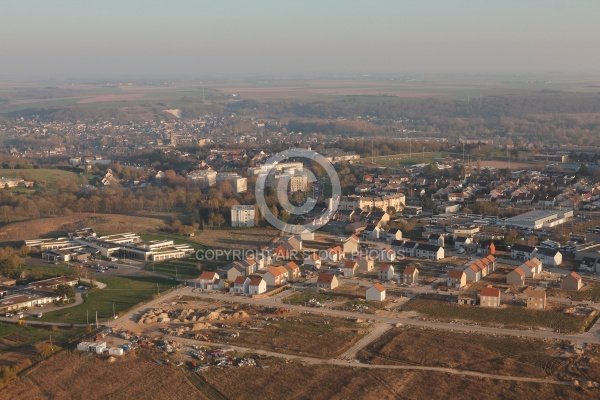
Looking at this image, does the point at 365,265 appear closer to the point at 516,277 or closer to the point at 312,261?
the point at 312,261

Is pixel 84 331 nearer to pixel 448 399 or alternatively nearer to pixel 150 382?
pixel 150 382

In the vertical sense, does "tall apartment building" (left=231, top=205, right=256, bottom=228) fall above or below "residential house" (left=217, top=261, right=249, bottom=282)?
below

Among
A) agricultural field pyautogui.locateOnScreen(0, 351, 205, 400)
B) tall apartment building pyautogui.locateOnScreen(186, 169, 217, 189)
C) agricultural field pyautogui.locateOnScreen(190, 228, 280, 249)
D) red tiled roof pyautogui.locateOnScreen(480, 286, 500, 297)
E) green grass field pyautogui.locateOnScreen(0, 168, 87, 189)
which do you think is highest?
red tiled roof pyautogui.locateOnScreen(480, 286, 500, 297)

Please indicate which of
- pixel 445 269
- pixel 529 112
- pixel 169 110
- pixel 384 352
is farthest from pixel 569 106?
pixel 384 352

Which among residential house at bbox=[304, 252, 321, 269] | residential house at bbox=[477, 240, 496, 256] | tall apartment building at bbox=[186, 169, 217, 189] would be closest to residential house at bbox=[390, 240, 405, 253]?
residential house at bbox=[477, 240, 496, 256]

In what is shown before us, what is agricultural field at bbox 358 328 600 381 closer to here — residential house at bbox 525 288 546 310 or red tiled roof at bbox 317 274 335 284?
residential house at bbox 525 288 546 310

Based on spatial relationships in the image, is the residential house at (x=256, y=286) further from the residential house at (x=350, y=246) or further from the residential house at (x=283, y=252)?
the residential house at (x=350, y=246)

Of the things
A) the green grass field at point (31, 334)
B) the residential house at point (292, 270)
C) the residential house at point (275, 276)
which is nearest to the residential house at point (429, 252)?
the residential house at point (292, 270)

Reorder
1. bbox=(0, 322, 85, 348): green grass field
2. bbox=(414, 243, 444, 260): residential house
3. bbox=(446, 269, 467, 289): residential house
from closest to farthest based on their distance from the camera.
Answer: bbox=(0, 322, 85, 348): green grass field < bbox=(446, 269, 467, 289): residential house < bbox=(414, 243, 444, 260): residential house
